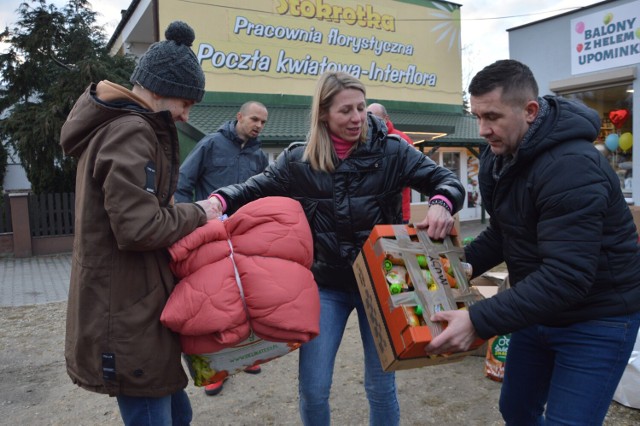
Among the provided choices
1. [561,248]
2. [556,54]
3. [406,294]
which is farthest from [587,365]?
[556,54]

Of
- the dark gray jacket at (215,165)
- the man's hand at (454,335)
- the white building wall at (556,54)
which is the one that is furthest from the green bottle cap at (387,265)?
the white building wall at (556,54)

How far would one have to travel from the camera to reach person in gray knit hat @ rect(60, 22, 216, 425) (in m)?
1.60

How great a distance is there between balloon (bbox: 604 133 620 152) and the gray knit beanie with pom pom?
996 centimetres

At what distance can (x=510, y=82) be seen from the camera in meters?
1.78

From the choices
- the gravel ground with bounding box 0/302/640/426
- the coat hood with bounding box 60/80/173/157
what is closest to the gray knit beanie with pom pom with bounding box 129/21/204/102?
the coat hood with bounding box 60/80/173/157

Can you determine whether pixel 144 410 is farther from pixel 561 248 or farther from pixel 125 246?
pixel 561 248

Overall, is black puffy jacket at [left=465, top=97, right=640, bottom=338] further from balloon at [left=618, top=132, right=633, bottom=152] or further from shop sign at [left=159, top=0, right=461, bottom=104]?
shop sign at [left=159, top=0, right=461, bottom=104]

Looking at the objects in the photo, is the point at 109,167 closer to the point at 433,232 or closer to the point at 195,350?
the point at 195,350

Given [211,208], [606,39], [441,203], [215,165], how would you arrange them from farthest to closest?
[606,39], [215,165], [441,203], [211,208]

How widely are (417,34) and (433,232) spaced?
15893mm

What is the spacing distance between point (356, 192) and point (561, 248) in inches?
39.1

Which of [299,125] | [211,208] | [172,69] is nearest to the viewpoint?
[172,69]

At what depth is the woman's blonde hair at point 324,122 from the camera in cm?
238

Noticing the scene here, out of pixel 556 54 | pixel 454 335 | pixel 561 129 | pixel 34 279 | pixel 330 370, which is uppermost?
pixel 556 54
